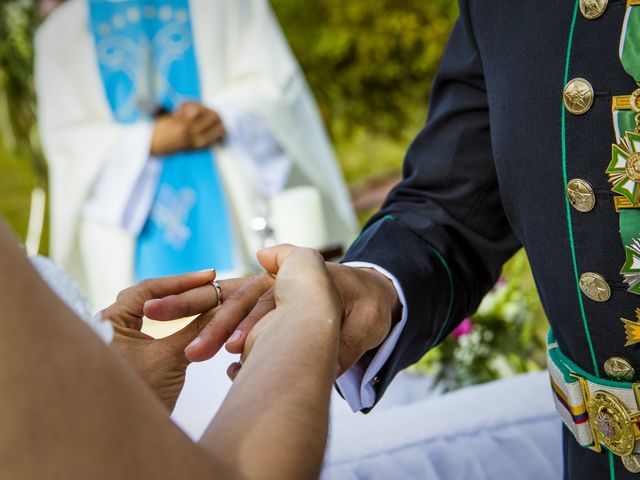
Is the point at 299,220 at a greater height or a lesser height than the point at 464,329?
greater

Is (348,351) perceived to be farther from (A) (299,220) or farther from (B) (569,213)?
(A) (299,220)

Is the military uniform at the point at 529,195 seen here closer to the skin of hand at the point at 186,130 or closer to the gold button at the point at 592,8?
the gold button at the point at 592,8

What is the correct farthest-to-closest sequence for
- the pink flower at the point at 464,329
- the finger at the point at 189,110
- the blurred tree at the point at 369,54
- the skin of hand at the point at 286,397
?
1. the blurred tree at the point at 369,54
2. the finger at the point at 189,110
3. the pink flower at the point at 464,329
4. the skin of hand at the point at 286,397

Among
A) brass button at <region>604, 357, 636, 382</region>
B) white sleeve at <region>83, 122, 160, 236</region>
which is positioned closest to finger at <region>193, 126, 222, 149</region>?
white sleeve at <region>83, 122, 160, 236</region>

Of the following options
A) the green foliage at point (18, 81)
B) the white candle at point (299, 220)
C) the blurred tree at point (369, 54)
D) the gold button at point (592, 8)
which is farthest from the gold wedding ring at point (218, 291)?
the blurred tree at point (369, 54)

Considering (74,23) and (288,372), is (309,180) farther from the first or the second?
(288,372)

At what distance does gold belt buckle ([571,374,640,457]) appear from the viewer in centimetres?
74

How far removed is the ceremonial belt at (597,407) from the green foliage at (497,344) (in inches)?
39.7

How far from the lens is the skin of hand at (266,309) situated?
0.77 meters

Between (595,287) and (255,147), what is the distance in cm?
193

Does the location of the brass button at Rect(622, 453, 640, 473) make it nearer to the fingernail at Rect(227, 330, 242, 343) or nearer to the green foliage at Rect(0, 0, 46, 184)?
the fingernail at Rect(227, 330, 242, 343)

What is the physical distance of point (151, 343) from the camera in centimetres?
78

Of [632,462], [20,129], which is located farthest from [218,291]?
[20,129]

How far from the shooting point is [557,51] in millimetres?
761
